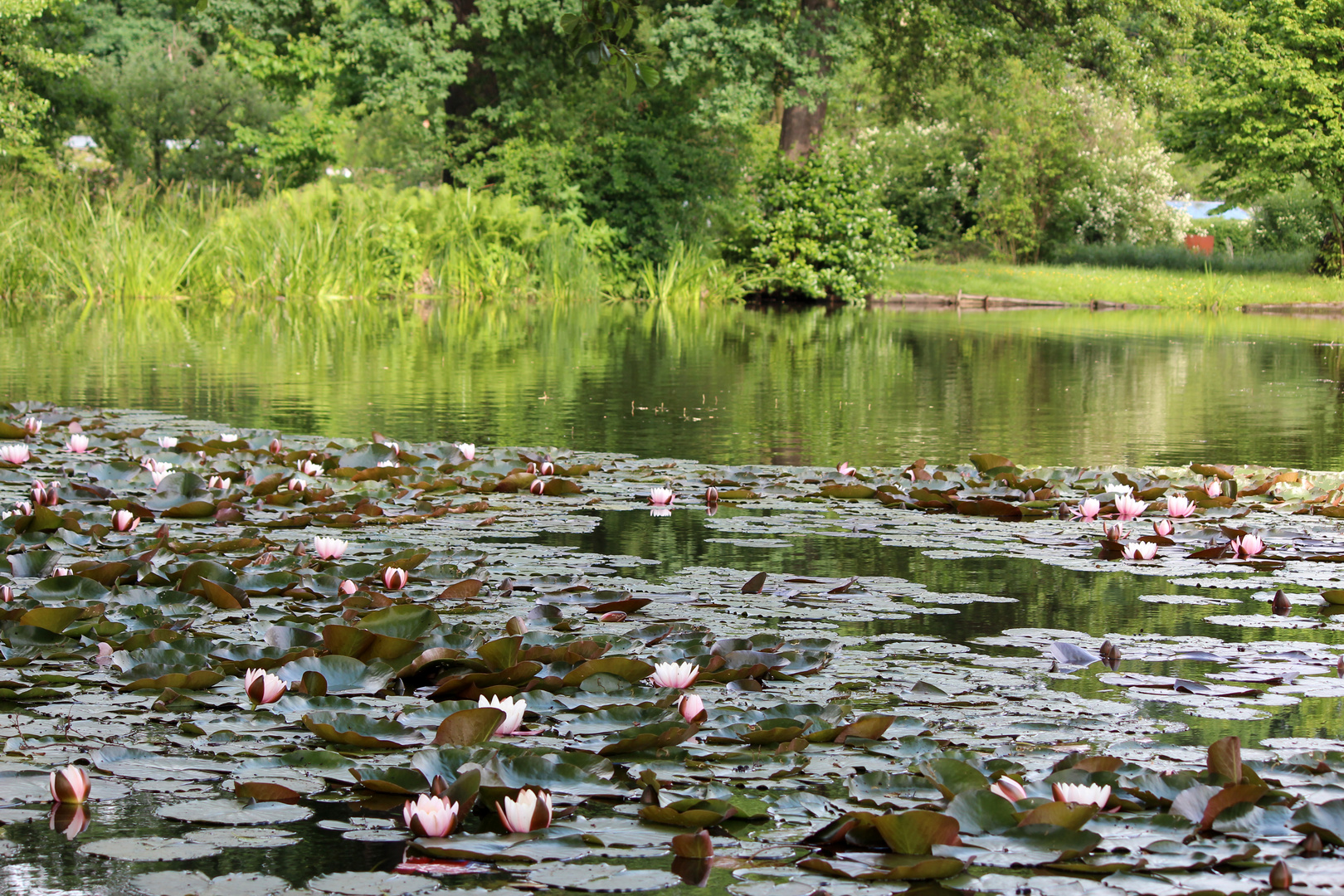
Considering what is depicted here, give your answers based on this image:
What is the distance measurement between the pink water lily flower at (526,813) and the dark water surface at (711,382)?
4729mm

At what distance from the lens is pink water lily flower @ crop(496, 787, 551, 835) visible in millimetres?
2082

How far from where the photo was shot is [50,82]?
25.9m

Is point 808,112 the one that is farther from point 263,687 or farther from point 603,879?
point 603,879

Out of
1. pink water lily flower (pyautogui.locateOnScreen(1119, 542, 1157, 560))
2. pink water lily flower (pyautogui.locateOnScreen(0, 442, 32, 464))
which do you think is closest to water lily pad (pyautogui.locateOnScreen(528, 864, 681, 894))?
pink water lily flower (pyautogui.locateOnScreen(1119, 542, 1157, 560))

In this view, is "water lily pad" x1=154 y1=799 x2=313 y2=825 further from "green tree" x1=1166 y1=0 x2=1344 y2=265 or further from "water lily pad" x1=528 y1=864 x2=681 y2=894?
"green tree" x1=1166 y1=0 x2=1344 y2=265

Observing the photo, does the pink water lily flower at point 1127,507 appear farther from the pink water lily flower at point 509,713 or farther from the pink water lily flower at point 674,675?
the pink water lily flower at point 509,713

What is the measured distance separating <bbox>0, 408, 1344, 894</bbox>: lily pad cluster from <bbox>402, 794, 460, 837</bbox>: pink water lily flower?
0.02 metres

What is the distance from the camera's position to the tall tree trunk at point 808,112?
23.7 meters

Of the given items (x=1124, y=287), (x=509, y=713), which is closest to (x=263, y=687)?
(x=509, y=713)

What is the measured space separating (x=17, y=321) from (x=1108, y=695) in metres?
15.3

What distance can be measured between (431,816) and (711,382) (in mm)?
9097

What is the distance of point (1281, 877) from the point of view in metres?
1.90

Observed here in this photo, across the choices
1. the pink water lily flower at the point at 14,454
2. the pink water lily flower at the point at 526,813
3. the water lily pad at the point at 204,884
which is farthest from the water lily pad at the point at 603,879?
→ the pink water lily flower at the point at 14,454

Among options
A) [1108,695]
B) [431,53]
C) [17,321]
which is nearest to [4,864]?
[1108,695]
